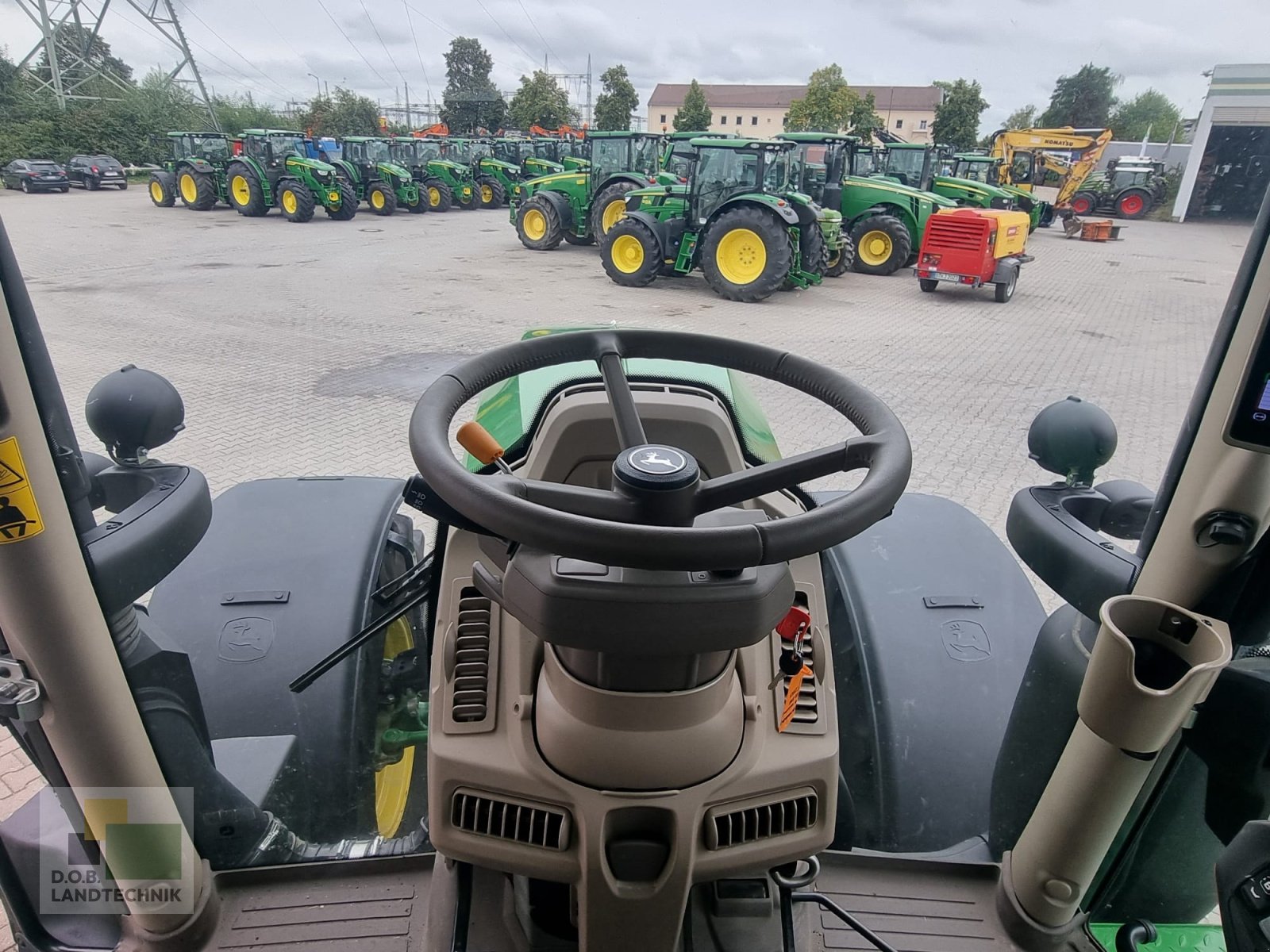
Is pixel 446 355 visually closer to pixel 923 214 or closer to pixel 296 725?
pixel 296 725

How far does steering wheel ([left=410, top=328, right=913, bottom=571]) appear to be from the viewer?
2.48 feet

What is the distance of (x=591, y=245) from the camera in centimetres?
1222

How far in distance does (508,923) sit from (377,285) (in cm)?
722

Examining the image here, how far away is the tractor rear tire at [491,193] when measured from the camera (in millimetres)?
18016

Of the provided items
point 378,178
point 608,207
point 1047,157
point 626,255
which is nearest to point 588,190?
point 608,207

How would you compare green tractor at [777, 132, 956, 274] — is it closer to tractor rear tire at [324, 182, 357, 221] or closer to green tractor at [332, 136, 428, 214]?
tractor rear tire at [324, 182, 357, 221]

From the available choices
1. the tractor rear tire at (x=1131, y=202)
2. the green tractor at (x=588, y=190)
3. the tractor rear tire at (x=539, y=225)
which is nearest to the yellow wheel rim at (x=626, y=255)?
the green tractor at (x=588, y=190)

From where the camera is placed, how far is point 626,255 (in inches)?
356

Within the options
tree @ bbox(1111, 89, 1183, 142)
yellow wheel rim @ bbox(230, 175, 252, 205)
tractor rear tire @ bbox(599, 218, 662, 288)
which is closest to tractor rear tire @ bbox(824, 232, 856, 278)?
tractor rear tire @ bbox(599, 218, 662, 288)

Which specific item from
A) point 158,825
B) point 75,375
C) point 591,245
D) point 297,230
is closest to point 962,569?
point 158,825

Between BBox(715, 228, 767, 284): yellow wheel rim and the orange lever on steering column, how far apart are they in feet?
25.2

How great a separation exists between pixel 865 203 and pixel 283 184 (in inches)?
388

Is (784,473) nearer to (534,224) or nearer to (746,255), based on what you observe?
(746,255)

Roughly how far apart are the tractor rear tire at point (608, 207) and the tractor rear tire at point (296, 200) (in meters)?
5.82
